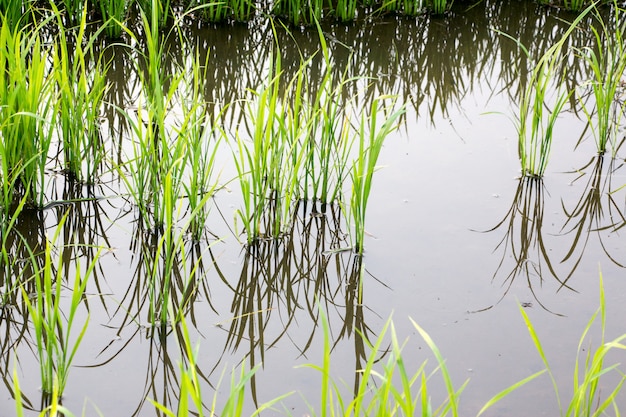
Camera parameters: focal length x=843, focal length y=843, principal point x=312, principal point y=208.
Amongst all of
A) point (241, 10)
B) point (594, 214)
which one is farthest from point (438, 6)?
point (594, 214)

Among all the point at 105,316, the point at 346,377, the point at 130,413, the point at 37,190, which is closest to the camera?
the point at 130,413

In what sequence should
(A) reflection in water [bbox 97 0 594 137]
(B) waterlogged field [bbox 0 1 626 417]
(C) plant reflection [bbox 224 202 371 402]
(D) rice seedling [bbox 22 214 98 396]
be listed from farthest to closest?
(A) reflection in water [bbox 97 0 594 137] → (C) plant reflection [bbox 224 202 371 402] → (B) waterlogged field [bbox 0 1 626 417] → (D) rice seedling [bbox 22 214 98 396]

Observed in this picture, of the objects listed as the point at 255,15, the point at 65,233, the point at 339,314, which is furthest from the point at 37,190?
the point at 255,15

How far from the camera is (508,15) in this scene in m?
4.84

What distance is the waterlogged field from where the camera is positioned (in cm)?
183

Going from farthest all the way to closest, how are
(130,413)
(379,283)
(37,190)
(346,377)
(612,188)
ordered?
(612,188) < (37,190) < (379,283) < (346,377) < (130,413)

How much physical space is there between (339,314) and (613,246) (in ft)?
2.97

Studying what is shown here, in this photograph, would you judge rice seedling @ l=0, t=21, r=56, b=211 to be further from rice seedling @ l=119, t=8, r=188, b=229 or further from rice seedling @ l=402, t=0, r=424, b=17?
rice seedling @ l=402, t=0, r=424, b=17

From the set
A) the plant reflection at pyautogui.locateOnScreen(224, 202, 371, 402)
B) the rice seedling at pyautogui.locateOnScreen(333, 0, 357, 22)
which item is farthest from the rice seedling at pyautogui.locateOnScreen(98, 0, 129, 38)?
the plant reflection at pyautogui.locateOnScreen(224, 202, 371, 402)

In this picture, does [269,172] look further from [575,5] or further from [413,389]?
[575,5]

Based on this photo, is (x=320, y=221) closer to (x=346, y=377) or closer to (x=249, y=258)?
(x=249, y=258)

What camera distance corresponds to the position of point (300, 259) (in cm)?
240

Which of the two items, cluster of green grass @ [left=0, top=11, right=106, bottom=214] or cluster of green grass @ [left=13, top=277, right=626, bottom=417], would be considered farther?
cluster of green grass @ [left=0, top=11, right=106, bottom=214]

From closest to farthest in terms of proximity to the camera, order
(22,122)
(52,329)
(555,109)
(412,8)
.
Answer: (52,329)
(22,122)
(555,109)
(412,8)
